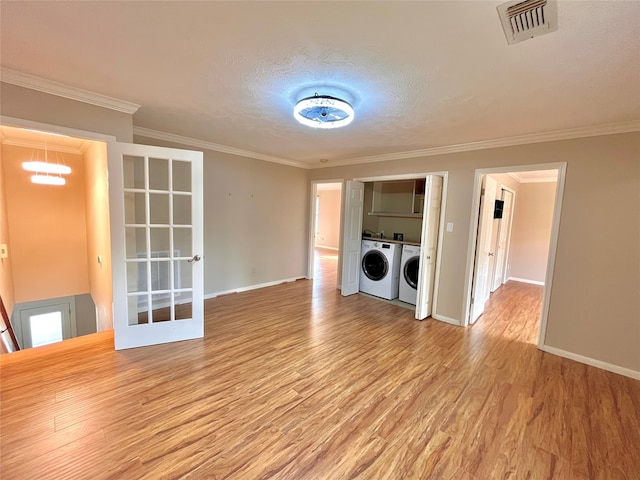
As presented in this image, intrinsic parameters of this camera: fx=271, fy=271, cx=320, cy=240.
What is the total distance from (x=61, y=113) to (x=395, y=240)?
4481 millimetres

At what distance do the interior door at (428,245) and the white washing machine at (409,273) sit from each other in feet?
1.41

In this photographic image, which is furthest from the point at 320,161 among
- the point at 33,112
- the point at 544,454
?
the point at 544,454

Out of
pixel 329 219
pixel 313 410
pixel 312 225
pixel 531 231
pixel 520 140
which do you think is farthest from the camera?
pixel 329 219

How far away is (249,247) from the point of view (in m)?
4.90

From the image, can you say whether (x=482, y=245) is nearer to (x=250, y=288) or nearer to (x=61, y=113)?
(x=250, y=288)

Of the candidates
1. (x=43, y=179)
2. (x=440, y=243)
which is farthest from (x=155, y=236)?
(x=440, y=243)

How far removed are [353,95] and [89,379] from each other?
3206mm

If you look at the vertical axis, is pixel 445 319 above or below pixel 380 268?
below

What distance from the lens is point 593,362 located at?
282 centimetres

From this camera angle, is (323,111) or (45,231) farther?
(45,231)

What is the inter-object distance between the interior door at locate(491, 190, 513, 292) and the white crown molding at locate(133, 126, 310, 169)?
163 inches

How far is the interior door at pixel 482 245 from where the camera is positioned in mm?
3588

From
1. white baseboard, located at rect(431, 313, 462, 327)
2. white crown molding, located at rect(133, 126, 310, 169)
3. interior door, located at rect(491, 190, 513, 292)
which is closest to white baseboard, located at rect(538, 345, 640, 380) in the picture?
white baseboard, located at rect(431, 313, 462, 327)

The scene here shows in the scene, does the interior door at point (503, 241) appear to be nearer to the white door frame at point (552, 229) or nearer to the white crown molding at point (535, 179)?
the white crown molding at point (535, 179)
